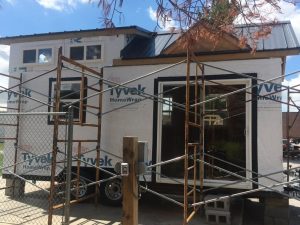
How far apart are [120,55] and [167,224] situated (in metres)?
4.00

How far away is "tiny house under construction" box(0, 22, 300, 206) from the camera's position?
27.0 ft

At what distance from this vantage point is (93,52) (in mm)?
9977

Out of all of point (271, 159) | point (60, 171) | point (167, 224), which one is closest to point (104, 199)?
point (60, 171)

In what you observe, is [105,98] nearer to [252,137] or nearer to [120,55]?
[120,55]

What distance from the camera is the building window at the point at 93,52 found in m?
9.91

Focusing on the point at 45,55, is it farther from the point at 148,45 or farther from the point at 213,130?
the point at 213,130

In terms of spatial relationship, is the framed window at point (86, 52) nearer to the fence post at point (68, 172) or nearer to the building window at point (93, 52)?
the building window at point (93, 52)

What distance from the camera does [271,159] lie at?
8.12 metres

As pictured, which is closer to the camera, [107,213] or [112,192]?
[107,213]

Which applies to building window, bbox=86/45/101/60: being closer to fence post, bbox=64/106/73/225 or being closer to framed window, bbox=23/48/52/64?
framed window, bbox=23/48/52/64


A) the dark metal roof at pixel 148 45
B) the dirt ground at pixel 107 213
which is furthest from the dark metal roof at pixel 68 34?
the dirt ground at pixel 107 213

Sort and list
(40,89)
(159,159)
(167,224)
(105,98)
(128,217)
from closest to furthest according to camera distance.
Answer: (128,217) < (167,224) < (159,159) < (105,98) < (40,89)

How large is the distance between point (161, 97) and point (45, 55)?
334 centimetres

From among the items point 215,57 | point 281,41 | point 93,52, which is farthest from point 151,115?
point 281,41
